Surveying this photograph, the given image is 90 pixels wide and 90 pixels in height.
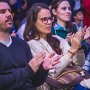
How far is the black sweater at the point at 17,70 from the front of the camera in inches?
103

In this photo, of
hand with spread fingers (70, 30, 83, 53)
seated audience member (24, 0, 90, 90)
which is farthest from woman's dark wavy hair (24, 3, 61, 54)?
hand with spread fingers (70, 30, 83, 53)

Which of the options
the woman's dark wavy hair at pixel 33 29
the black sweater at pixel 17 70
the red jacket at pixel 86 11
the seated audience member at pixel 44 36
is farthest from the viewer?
the red jacket at pixel 86 11

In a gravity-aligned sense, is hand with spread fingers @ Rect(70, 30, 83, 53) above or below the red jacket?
above

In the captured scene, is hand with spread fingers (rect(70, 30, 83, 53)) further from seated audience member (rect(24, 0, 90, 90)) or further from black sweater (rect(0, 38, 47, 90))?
black sweater (rect(0, 38, 47, 90))

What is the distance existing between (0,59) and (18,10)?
8.96 feet

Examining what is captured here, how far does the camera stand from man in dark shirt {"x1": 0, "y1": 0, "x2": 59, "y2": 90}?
262 cm

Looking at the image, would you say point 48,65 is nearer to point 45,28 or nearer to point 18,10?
point 45,28

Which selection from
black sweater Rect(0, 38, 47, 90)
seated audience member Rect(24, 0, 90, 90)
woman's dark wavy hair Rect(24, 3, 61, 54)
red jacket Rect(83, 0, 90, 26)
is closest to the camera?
black sweater Rect(0, 38, 47, 90)

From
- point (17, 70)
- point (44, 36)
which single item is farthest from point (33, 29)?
point (17, 70)

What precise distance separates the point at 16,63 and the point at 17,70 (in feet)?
0.40

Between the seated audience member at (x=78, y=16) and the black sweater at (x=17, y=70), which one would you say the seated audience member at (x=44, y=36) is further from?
the seated audience member at (x=78, y=16)

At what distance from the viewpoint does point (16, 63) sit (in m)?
2.84

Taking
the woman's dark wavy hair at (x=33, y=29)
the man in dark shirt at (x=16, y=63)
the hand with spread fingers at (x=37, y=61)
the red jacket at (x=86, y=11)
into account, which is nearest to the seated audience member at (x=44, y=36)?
the woman's dark wavy hair at (x=33, y=29)

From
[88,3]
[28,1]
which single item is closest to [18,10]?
[28,1]
